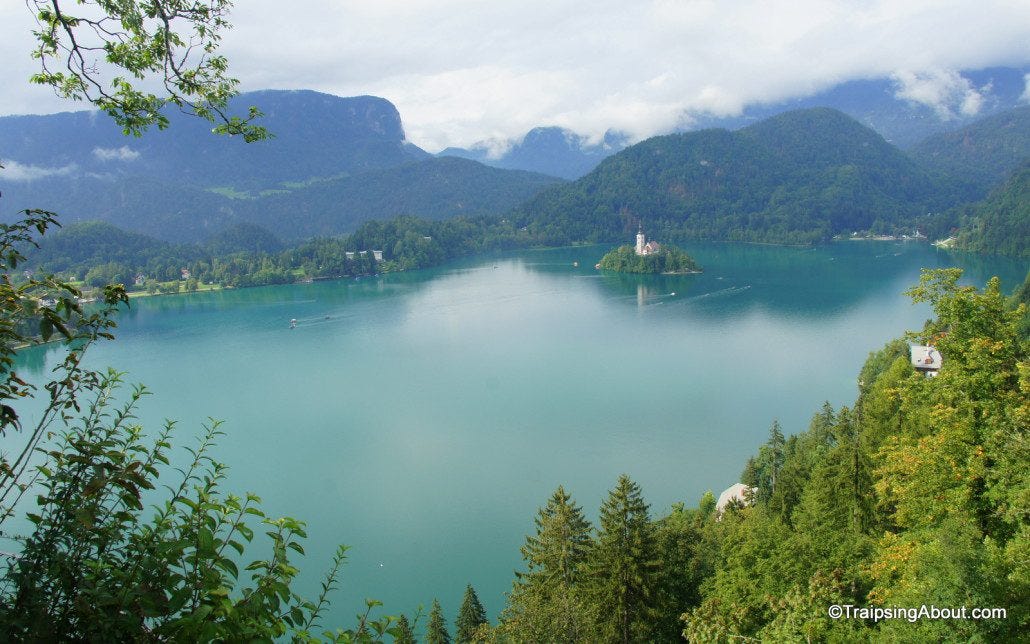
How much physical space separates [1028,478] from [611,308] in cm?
3288

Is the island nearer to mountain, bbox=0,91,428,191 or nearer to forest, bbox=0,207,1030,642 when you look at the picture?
forest, bbox=0,207,1030,642

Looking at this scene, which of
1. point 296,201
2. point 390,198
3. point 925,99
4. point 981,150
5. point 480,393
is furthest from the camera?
point 925,99

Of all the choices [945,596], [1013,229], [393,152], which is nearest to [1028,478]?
[945,596]

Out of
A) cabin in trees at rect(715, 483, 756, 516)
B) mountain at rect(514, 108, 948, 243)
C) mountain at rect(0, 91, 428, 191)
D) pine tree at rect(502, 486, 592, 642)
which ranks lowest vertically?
cabin in trees at rect(715, 483, 756, 516)

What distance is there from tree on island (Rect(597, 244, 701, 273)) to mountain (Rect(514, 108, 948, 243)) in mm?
26939

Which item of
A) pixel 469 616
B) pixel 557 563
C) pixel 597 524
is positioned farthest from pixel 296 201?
pixel 557 563

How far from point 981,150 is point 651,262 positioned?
97.0 m

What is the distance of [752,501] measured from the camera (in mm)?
11383

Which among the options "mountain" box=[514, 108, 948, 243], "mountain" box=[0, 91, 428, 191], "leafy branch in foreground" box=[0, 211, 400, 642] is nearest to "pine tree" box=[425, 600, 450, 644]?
"leafy branch in foreground" box=[0, 211, 400, 642]

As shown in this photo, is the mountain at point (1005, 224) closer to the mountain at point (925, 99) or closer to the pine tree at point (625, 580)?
the pine tree at point (625, 580)

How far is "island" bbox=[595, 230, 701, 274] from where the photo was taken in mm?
50312

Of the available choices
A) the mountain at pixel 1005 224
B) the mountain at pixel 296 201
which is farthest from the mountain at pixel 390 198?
the mountain at pixel 1005 224

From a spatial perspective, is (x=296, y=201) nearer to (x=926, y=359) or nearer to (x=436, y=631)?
(x=926, y=359)

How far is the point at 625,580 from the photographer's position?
7.38 metres
